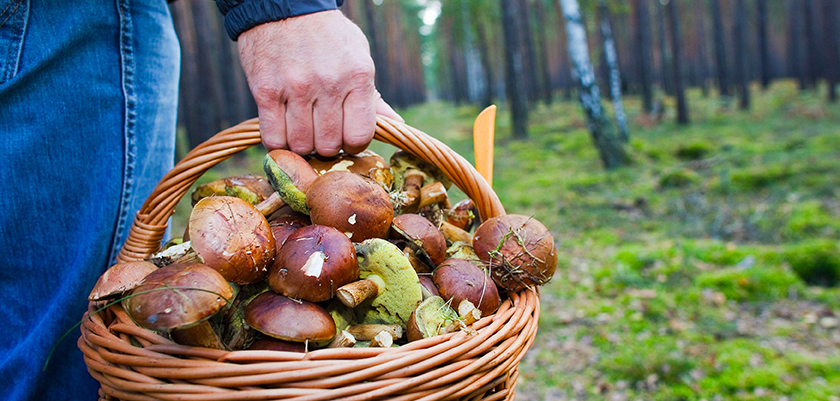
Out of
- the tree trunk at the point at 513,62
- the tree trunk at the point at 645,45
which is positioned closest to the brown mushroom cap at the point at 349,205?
the tree trunk at the point at 513,62

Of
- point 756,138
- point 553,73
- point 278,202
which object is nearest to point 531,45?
point 756,138

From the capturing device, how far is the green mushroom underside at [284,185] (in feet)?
4.58

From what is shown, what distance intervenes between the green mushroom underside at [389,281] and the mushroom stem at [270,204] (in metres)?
0.35

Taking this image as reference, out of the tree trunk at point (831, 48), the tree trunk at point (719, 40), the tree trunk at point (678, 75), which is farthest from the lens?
the tree trunk at point (719, 40)

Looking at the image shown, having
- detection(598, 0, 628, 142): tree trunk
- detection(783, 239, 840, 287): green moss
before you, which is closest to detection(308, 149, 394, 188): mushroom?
detection(783, 239, 840, 287): green moss

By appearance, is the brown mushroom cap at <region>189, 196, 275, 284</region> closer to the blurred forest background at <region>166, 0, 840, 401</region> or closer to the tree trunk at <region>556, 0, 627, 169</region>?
the blurred forest background at <region>166, 0, 840, 401</region>

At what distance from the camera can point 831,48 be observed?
15.0m

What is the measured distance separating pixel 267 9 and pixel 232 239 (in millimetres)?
664

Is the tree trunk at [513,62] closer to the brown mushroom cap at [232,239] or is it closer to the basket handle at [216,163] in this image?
the basket handle at [216,163]

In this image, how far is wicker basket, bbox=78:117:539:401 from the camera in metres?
0.92

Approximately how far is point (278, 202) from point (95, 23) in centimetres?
77

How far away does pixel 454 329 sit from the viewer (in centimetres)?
121

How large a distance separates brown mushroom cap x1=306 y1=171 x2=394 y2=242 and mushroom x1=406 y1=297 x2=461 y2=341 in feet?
0.90

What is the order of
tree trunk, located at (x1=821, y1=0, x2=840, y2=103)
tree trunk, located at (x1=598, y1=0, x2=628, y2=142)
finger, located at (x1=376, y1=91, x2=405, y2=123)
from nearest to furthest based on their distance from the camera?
finger, located at (x1=376, y1=91, x2=405, y2=123) → tree trunk, located at (x1=598, y1=0, x2=628, y2=142) → tree trunk, located at (x1=821, y1=0, x2=840, y2=103)
